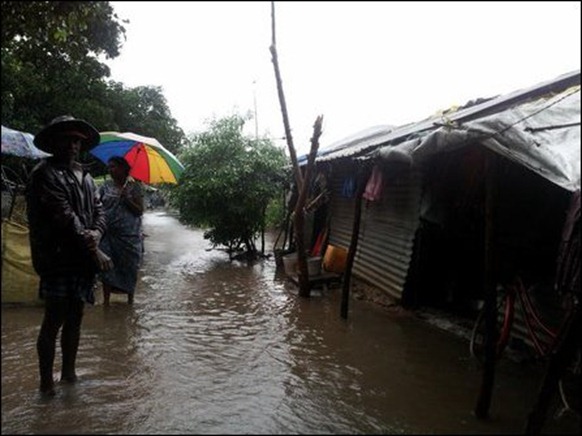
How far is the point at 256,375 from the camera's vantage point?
4.21m

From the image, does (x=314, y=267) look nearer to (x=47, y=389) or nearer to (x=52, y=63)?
(x=47, y=389)

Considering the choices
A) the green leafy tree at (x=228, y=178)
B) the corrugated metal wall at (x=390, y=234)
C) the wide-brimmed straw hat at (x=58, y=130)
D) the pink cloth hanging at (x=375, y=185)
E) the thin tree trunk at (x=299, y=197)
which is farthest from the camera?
the green leafy tree at (x=228, y=178)

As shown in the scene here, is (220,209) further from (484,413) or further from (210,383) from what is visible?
(484,413)

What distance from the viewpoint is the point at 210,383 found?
13.0 ft

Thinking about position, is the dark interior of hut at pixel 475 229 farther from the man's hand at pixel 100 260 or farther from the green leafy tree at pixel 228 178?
the green leafy tree at pixel 228 178

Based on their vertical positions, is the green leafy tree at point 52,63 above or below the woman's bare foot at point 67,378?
above

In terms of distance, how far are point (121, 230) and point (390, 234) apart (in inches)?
154

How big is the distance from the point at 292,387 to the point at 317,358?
2.79ft

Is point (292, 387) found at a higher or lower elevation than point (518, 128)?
lower

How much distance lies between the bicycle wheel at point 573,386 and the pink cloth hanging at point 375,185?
3461 millimetres

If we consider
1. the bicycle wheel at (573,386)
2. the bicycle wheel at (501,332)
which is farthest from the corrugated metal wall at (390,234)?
the bicycle wheel at (573,386)

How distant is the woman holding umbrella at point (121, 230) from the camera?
6.05m

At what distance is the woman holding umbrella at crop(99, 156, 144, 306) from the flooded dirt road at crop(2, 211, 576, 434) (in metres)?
0.38

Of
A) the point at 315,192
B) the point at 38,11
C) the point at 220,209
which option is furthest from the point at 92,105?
the point at 38,11
